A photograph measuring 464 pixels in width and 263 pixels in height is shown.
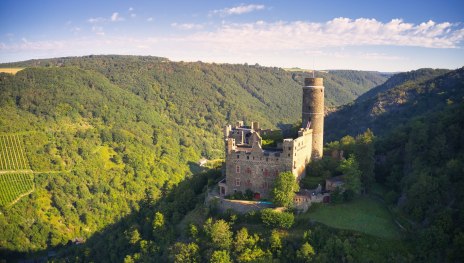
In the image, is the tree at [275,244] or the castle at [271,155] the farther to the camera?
the castle at [271,155]

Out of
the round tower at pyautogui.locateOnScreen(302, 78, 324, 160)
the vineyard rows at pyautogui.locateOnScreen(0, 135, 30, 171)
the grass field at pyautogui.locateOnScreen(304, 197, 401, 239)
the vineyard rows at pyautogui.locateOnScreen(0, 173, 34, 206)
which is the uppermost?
the round tower at pyautogui.locateOnScreen(302, 78, 324, 160)

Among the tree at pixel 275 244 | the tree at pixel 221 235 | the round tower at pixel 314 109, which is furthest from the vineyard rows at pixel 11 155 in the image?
the tree at pixel 275 244

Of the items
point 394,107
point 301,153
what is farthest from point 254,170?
point 394,107

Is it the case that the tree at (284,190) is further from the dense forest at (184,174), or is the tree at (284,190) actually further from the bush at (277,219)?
the dense forest at (184,174)

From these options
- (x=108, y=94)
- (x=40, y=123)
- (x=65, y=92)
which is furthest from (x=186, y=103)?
(x=40, y=123)

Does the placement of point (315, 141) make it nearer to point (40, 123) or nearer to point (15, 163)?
point (15, 163)

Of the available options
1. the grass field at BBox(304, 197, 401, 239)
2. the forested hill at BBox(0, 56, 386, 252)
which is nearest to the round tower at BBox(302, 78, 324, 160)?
the grass field at BBox(304, 197, 401, 239)

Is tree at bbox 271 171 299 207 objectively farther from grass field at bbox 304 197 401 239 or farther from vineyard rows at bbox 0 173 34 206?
vineyard rows at bbox 0 173 34 206

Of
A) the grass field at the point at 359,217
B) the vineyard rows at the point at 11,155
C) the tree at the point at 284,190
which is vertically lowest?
the vineyard rows at the point at 11,155

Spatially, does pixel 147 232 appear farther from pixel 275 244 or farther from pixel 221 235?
pixel 275 244
